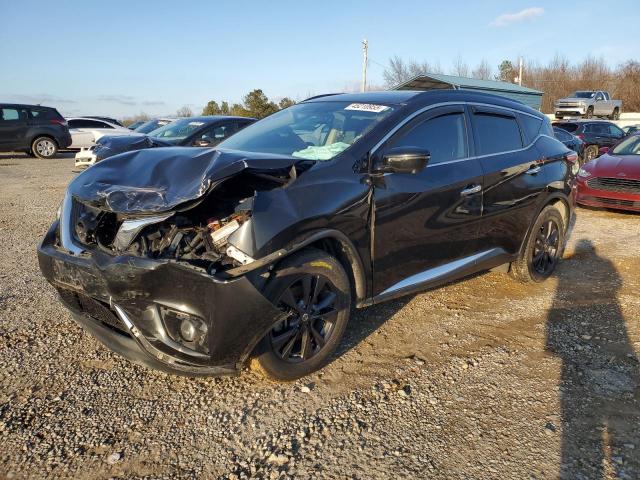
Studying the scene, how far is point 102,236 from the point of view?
2816mm

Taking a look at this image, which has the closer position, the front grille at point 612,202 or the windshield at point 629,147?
the front grille at point 612,202

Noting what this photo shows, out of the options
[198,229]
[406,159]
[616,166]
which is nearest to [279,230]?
[198,229]

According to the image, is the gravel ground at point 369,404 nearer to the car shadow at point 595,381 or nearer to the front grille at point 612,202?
the car shadow at point 595,381

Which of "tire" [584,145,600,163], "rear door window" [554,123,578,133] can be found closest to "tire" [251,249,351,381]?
"tire" [584,145,600,163]

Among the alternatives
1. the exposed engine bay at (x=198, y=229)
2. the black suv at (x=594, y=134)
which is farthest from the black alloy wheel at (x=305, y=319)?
the black suv at (x=594, y=134)

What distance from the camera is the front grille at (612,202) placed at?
785 cm

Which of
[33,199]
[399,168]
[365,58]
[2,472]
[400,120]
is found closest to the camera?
[2,472]

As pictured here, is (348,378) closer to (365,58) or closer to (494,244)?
(494,244)

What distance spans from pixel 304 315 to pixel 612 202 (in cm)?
732

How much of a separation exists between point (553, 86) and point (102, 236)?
5767 cm

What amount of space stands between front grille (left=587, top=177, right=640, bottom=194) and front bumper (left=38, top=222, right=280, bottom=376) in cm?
758

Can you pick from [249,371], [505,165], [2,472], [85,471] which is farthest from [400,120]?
[2,472]

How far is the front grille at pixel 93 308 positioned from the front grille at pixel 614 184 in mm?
8104

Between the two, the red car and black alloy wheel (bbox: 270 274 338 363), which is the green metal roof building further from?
black alloy wheel (bbox: 270 274 338 363)
